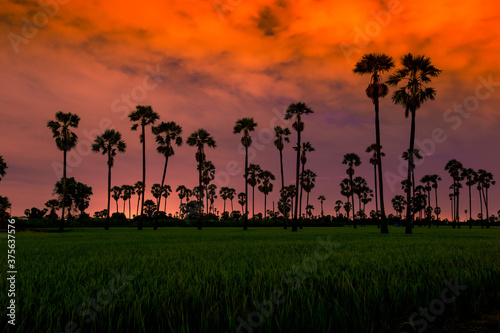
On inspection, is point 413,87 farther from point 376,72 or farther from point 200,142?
point 200,142

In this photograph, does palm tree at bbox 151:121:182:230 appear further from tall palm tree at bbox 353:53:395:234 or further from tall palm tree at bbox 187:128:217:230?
tall palm tree at bbox 353:53:395:234

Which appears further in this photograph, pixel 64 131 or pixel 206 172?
Answer: pixel 206 172

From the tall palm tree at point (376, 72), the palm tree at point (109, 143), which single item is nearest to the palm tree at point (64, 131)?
the palm tree at point (109, 143)

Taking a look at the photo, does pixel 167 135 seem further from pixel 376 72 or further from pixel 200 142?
pixel 376 72

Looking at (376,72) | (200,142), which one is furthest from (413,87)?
(200,142)

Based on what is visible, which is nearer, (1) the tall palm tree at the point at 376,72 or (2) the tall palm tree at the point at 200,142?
(1) the tall palm tree at the point at 376,72

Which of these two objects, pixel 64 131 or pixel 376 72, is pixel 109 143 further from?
pixel 376 72

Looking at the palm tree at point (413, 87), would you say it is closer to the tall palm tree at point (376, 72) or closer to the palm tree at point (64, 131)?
the tall palm tree at point (376, 72)

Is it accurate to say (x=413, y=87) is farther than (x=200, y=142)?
No

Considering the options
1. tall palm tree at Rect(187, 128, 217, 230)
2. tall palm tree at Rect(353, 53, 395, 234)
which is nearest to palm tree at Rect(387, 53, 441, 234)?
tall palm tree at Rect(353, 53, 395, 234)

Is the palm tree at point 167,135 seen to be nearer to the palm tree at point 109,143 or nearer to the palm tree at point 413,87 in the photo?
the palm tree at point 109,143

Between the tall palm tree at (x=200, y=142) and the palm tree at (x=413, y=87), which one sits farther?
the tall palm tree at (x=200, y=142)

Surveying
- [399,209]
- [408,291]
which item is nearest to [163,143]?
[408,291]

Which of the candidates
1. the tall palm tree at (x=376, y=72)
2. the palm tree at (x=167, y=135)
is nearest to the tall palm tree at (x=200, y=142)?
the palm tree at (x=167, y=135)
